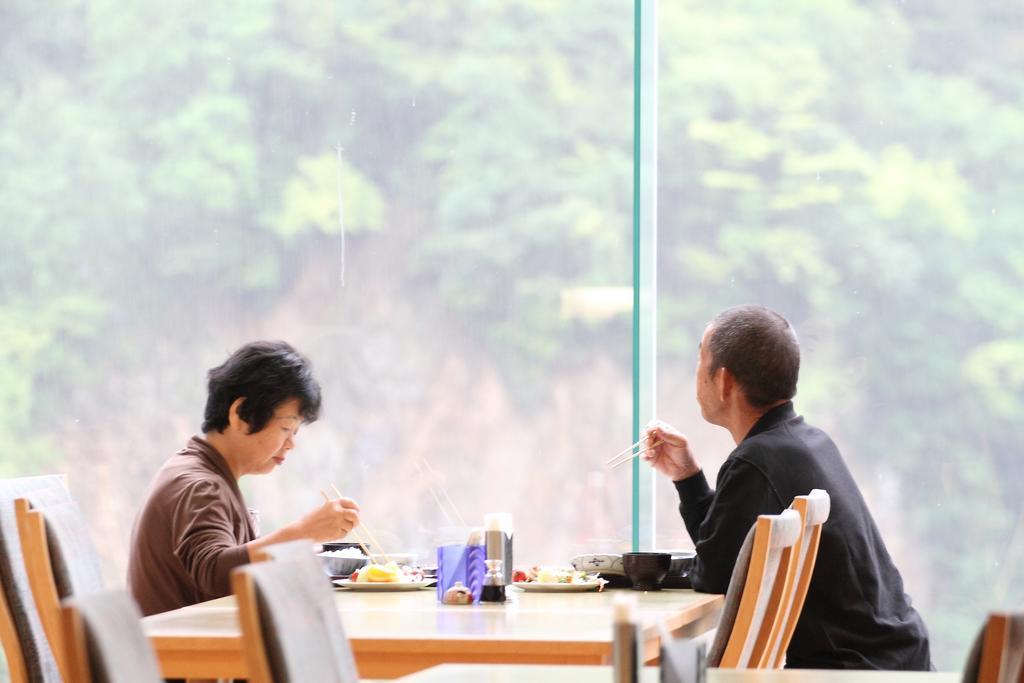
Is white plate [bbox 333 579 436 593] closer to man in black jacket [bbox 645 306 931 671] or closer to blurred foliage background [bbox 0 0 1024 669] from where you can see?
man in black jacket [bbox 645 306 931 671]

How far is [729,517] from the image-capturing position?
289cm

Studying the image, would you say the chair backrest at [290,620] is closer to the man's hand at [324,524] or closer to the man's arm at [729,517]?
the man's hand at [324,524]

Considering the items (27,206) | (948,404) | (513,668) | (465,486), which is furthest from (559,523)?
(513,668)

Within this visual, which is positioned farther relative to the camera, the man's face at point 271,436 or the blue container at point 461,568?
the man's face at point 271,436

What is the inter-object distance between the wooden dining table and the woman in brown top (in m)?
0.26

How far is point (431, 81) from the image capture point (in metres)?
4.52

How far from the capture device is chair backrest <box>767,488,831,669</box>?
2557 millimetres

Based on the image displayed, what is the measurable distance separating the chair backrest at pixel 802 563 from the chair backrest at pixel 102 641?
1.69 metres

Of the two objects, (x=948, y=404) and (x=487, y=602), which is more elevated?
(x=948, y=404)

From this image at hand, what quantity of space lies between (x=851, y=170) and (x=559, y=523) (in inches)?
54.0

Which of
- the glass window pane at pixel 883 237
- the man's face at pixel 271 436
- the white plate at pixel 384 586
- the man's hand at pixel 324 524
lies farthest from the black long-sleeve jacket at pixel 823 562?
the glass window pane at pixel 883 237

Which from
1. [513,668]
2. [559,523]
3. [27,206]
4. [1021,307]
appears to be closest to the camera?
[513,668]

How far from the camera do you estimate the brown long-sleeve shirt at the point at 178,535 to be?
2918mm

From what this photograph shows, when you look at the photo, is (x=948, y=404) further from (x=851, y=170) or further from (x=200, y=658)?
(x=200, y=658)
